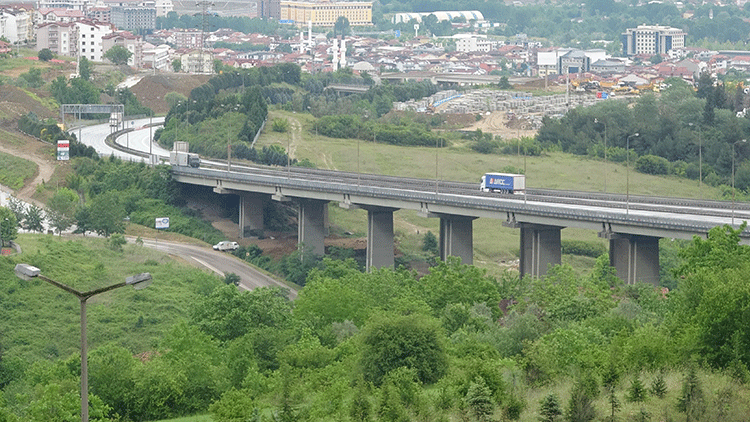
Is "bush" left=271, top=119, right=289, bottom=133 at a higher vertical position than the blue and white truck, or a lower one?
higher

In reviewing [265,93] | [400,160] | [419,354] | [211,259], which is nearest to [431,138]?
[400,160]

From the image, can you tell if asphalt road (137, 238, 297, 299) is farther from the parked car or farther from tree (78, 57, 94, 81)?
tree (78, 57, 94, 81)

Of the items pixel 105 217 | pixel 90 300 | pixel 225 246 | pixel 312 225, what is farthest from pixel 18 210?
pixel 90 300

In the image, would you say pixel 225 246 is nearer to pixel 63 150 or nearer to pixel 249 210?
pixel 249 210

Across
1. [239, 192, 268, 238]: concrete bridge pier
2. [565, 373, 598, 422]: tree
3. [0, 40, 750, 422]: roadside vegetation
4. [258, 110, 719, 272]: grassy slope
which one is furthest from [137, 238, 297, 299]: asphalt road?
[565, 373, 598, 422]: tree

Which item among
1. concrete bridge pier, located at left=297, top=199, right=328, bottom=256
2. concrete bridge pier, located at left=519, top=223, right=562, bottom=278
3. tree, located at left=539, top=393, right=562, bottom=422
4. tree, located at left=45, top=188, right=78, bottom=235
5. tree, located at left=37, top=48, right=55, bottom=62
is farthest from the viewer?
tree, located at left=37, top=48, right=55, bottom=62

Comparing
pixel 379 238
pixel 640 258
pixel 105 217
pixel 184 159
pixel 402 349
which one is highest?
pixel 184 159

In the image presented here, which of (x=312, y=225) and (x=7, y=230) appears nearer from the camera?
(x=7, y=230)

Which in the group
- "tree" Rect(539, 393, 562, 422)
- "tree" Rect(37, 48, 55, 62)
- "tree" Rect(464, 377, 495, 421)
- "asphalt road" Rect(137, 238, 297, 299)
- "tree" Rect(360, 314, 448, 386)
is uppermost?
"tree" Rect(37, 48, 55, 62)
